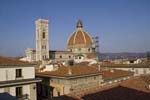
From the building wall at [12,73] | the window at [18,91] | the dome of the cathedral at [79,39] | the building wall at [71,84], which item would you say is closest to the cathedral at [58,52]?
the dome of the cathedral at [79,39]

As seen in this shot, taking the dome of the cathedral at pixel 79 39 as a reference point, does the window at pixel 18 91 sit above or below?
below

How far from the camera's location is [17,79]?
22938 mm

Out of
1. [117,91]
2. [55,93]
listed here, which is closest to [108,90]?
[117,91]

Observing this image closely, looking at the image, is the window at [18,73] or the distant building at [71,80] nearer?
the window at [18,73]

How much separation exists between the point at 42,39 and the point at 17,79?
2831 inches

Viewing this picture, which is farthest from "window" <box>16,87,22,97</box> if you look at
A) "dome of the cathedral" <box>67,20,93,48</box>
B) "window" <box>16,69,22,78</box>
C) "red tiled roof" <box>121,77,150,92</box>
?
"dome of the cathedral" <box>67,20,93,48</box>

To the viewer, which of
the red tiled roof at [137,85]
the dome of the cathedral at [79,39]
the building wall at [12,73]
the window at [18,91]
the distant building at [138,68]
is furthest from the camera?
the dome of the cathedral at [79,39]

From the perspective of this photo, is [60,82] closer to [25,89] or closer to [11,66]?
[25,89]

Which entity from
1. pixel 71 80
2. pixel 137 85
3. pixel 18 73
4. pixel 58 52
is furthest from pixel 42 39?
pixel 137 85

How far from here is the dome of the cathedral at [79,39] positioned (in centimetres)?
9256

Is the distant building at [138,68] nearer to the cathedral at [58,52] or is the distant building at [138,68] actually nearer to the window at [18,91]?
the window at [18,91]

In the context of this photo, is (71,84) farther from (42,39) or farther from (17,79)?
(42,39)

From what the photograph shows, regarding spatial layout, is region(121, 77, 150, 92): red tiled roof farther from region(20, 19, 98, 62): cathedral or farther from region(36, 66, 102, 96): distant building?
region(20, 19, 98, 62): cathedral

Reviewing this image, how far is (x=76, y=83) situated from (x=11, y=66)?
10385 mm
